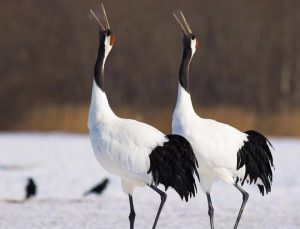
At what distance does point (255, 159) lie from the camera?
9.42 metres

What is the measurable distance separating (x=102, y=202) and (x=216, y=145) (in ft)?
12.7

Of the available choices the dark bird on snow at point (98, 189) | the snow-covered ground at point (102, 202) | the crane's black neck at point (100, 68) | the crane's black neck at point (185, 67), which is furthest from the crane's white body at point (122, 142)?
the dark bird on snow at point (98, 189)

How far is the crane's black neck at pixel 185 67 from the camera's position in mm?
9156

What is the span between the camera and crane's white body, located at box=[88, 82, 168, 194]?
8.52 meters

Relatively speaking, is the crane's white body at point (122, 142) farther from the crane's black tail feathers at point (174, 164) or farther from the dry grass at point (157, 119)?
the dry grass at point (157, 119)

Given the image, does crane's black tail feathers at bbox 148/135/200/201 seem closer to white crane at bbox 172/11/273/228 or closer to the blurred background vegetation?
white crane at bbox 172/11/273/228

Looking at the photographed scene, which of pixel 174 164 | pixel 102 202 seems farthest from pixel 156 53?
pixel 174 164

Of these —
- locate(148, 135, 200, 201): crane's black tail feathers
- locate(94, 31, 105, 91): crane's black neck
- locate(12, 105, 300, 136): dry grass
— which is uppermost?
locate(94, 31, 105, 91): crane's black neck

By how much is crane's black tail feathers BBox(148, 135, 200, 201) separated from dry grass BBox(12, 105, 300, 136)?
1638 centimetres

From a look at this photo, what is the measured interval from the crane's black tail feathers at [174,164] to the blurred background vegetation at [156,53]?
22103mm

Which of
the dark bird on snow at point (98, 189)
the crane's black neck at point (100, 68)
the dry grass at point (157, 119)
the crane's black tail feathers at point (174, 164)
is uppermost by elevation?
the crane's black neck at point (100, 68)

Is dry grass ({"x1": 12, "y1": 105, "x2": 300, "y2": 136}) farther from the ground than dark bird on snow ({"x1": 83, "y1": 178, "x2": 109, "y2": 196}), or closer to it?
closer to it

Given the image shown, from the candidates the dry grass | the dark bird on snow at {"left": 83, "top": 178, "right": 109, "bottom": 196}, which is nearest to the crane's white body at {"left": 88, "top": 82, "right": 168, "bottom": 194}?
the dark bird on snow at {"left": 83, "top": 178, "right": 109, "bottom": 196}

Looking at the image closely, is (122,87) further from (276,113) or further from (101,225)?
(101,225)
